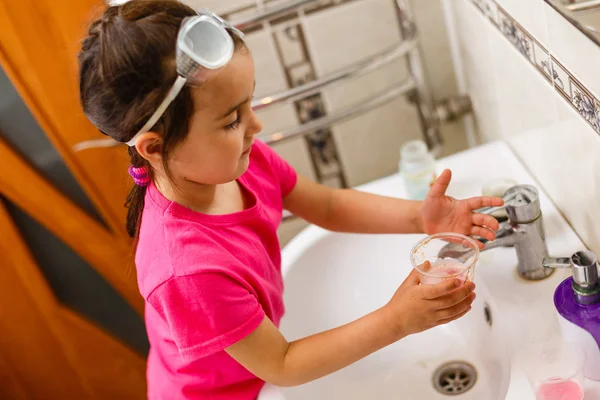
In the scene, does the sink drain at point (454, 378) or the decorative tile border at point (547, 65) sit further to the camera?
the sink drain at point (454, 378)

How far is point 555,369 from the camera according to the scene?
831 mm

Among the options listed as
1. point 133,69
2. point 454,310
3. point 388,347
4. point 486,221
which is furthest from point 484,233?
point 133,69

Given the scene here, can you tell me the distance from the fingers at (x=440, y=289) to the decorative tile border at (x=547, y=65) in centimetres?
24

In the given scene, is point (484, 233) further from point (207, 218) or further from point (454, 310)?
point (207, 218)

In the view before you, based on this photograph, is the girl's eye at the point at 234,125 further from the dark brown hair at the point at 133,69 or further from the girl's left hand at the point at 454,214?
the girl's left hand at the point at 454,214

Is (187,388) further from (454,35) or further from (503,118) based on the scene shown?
(454,35)

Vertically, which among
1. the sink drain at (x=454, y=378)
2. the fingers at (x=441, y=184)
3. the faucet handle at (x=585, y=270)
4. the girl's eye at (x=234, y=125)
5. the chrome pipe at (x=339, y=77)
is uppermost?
the girl's eye at (x=234, y=125)

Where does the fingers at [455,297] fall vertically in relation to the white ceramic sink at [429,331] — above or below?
above

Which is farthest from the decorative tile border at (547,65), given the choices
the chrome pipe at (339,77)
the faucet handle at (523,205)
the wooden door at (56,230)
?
the wooden door at (56,230)

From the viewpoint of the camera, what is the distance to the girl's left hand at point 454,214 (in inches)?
38.1

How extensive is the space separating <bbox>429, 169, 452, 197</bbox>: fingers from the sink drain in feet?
0.89

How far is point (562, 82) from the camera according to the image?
35.0 inches

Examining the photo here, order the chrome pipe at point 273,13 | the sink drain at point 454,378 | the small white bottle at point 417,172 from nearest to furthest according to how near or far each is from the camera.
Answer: the sink drain at point 454,378
the small white bottle at point 417,172
the chrome pipe at point 273,13

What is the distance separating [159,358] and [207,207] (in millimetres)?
273
